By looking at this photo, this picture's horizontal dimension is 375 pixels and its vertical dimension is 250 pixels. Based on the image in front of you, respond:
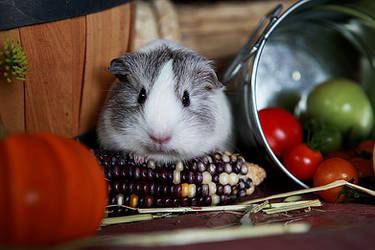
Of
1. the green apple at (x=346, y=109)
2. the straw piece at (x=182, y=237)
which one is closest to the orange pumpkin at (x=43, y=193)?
the straw piece at (x=182, y=237)

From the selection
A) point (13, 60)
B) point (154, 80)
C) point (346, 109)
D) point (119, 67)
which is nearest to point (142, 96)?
point (154, 80)

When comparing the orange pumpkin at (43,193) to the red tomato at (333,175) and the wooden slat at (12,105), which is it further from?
the red tomato at (333,175)

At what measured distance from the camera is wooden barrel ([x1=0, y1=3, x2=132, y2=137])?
1.60 m

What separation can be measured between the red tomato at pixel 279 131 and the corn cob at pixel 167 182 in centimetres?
44

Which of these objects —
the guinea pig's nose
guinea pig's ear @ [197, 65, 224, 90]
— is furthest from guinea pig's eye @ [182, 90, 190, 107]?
the guinea pig's nose

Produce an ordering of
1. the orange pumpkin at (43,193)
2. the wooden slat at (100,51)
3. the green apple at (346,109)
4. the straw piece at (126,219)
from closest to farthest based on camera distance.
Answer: the orange pumpkin at (43,193) → the straw piece at (126,219) → the wooden slat at (100,51) → the green apple at (346,109)

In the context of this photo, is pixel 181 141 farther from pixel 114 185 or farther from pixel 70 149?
pixel 70 149

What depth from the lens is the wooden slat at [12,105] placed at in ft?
5.25

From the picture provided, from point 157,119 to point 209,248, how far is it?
2.35ft

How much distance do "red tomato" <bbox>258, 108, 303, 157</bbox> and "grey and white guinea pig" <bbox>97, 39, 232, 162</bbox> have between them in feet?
1.05

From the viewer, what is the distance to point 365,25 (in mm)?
2279

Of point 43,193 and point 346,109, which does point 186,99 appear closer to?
point 43,193

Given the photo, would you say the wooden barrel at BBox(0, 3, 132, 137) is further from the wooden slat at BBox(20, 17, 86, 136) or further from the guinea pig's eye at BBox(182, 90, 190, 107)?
the guinea pig's eye at BBox(182, 90, 190, 107)

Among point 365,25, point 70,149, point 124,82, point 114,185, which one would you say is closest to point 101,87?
point 124,82
